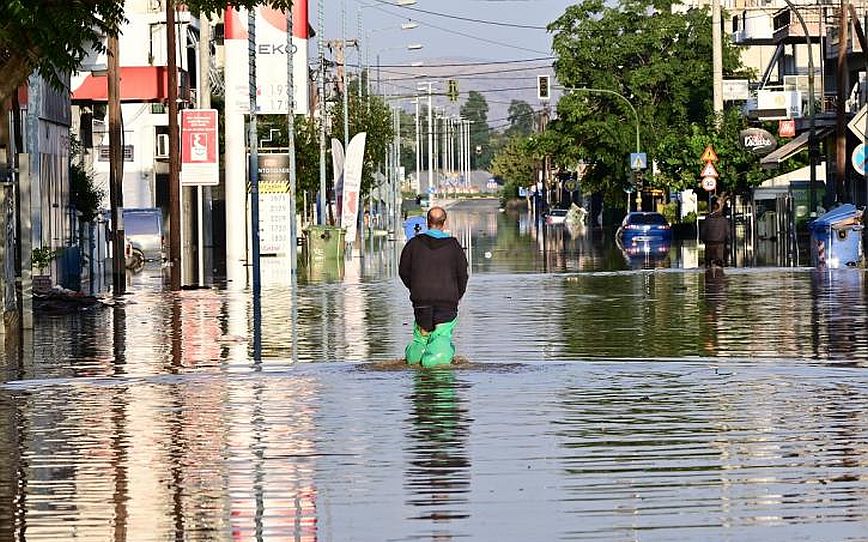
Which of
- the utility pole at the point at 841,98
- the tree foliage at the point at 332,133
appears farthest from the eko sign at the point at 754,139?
the tree foliage at the point at 332,133

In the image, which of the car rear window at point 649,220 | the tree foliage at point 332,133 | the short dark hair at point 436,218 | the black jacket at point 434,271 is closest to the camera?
the black jacket at point 434,271

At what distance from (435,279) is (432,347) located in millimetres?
930

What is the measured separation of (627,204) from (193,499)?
10736 cm

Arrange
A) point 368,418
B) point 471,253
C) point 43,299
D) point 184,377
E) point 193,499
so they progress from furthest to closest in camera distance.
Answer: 1. point 471,253
2. point 43,299
3. point 184,377
4. point 368,418
5. point 193,499

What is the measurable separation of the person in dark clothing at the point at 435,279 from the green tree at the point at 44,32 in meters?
3.93

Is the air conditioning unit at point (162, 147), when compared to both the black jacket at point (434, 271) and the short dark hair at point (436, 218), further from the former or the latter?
the black jacket at point (434, 271)

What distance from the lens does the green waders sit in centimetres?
2045

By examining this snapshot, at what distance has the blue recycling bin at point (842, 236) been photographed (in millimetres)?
50250

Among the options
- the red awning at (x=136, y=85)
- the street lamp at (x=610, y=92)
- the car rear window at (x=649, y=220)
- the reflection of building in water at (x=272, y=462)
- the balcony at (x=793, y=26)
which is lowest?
the reflection of building in water at (x=272, y=462)

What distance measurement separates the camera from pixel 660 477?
12406mm

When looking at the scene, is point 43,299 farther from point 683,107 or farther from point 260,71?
point 683,107

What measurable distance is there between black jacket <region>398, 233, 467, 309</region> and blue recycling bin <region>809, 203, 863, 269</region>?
31.4m

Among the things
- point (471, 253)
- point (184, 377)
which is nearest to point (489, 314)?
point (184, 377)

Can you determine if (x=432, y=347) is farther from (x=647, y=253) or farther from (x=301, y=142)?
(x=301, y=142)
